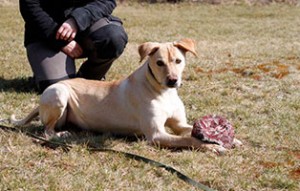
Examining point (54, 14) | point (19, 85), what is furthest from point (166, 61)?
point (19, 85)

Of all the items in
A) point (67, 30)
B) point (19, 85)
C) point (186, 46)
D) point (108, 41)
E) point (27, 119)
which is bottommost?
point (19, 85)

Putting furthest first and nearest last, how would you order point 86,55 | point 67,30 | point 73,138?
1. point 86,55
2. point 67,30
3. point 73,138

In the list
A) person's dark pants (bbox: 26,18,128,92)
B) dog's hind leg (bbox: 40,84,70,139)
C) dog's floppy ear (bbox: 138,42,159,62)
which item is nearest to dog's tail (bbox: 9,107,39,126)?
dog's hind leg (bbox: 40,84,70,139)

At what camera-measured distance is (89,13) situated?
595 centimetres

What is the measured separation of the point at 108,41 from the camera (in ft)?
19.8

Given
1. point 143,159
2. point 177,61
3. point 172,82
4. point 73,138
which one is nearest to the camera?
point 143,159

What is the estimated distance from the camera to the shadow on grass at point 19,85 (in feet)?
20.3

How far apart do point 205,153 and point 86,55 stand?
108 inches

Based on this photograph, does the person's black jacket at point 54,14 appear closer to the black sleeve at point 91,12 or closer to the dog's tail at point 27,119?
the black sleeve at point 91,12

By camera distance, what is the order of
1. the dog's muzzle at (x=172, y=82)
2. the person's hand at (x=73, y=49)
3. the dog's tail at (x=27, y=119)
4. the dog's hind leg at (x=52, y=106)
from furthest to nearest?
1. the person's hand at (x=73, y=49)
2. the dog's tail at (x=27, y=119)
3. the dog's hind leg at (x=52, y=106)
4. the dog's muzzle at (x=172, y=82)

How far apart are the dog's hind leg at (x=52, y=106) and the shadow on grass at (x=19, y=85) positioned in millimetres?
1595

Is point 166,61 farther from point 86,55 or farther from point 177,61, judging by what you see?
point 86,55

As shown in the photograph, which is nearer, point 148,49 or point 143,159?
point 143,159

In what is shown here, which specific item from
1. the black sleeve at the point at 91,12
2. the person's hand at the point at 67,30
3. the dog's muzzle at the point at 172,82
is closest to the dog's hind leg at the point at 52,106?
the dog's muzzle at the point at 172,82
